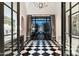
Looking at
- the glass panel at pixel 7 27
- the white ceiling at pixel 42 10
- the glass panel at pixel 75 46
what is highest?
the white ceiling at pixel 42 10

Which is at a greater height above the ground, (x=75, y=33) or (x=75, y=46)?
(x=75, y=33)

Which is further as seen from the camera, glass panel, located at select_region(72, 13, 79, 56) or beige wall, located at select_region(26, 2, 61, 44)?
beige wall, located at select_region(26, 2, 61, 44)

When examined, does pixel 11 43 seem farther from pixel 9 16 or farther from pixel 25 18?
pixel 25 18

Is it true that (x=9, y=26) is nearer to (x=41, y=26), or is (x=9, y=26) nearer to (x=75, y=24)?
(x=41, y=26)

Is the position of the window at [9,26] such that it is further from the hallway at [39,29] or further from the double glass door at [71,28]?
the double glass door at [71,28]

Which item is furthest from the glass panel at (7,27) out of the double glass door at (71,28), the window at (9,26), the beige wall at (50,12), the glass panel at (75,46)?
the glass panel at (75,46)

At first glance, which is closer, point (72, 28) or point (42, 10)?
point (72, 28)

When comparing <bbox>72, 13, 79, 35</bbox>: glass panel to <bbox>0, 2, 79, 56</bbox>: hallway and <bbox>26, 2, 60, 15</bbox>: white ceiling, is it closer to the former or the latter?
<bbox>0, 2, 79, 56</bbox>: hallway

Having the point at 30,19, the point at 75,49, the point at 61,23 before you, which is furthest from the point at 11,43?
the point at 75,49

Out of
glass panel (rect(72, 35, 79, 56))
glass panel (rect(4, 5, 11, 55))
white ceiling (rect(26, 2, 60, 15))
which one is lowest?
glass panel (rect(72, 35, 79, 56))

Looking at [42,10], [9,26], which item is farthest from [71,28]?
[9,26]

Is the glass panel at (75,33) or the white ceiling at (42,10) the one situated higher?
the white ceiling at (42,10)

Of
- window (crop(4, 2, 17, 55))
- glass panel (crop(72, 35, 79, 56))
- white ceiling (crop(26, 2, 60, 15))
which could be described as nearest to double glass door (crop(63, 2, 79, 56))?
glass panel (crop(72, 35, 79, 56))

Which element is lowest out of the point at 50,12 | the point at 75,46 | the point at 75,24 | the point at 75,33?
the point at 75,46
